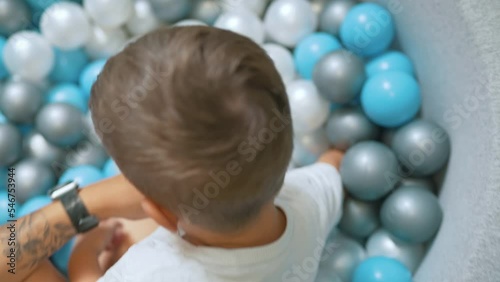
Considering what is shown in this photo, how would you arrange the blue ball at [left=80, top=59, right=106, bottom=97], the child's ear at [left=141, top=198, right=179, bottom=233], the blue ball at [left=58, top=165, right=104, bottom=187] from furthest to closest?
the blue ball at [left=80, top=59, right=106, bottom=97] < the blue ball at [left=58, top=165, right=104, bottom=187] < the child's ear at [left=141, top=198, right=179, bottom=233]

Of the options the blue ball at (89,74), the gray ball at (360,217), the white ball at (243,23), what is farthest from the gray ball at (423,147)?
the blue ball at (89,74)

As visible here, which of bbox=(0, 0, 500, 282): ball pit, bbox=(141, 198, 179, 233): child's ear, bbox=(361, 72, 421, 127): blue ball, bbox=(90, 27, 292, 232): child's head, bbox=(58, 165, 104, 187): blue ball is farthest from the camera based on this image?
bbox=(58, 165, 104, 187): blue ball

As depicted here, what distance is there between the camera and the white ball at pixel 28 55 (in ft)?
3.86

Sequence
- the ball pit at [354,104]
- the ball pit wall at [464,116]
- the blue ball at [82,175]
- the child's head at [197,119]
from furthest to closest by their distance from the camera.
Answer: the blue ball at [82,175] → the ball pit at [354,104] → the ball pit wall at [464,116] → the child's head at [197,119]

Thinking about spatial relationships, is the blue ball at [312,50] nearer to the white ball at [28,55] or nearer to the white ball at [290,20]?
the white ball at [290,20]

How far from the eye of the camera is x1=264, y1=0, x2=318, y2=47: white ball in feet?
3.95

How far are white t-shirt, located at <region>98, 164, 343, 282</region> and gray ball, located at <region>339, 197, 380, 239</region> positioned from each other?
0.13m

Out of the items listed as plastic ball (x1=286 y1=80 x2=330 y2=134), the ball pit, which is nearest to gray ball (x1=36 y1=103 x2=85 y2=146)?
the ball pit

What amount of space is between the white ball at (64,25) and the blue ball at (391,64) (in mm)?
664

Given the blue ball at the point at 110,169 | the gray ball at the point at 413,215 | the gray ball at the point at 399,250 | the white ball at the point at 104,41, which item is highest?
the white ball at the point at 104,41

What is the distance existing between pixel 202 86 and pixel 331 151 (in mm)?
641

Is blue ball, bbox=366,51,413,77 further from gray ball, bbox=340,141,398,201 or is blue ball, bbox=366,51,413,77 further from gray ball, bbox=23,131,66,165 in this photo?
gray ball, bbox=23,131,66,165

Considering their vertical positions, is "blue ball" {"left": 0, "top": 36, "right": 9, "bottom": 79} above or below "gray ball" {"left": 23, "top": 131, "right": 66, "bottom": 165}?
above

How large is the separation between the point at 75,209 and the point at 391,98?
637 millimetres
